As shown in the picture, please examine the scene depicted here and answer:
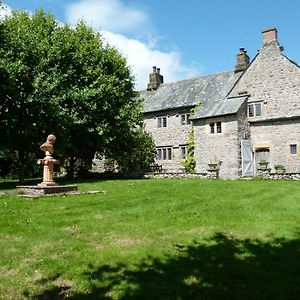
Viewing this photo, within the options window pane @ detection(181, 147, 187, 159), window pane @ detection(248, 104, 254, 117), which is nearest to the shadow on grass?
window pane @ detection(248, 104, 254, 117)

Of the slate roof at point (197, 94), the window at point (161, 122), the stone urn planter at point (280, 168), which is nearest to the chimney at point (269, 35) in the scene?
the slate roof at point (197, 94)

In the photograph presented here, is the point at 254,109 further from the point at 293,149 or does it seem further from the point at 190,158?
the point at 190,158

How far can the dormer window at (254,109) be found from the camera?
31.8m

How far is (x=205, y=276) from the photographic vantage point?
629 cm

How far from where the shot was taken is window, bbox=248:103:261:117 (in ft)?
104

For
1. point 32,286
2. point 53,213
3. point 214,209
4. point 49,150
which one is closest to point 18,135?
point 49,150

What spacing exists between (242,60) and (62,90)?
17.6 m

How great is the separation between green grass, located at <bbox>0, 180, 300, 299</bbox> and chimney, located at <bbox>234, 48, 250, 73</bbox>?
80.8 ft

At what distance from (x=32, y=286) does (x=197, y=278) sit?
260cm

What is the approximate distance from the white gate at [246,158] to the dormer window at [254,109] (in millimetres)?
2367

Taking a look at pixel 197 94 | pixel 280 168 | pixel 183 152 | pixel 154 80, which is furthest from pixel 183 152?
pixel 280 168

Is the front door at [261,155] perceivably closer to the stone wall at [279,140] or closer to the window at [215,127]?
the stone wall at [279,140]

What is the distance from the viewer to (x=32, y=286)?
5.97 metres

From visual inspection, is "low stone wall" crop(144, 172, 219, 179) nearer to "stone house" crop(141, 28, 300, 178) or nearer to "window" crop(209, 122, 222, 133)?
"stone house" crop(141, 28, 300, 178)
